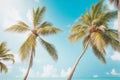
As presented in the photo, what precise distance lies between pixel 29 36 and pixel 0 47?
14.2 m

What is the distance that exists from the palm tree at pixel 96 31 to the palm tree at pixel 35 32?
2051 mm

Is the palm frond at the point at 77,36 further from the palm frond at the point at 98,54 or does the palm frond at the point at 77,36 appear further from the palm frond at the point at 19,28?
the palm frond at the point at 19,28

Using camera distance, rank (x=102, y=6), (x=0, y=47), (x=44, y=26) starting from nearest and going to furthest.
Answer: (x=102, y=6), (x=44, y=26), (x=0, y=47)

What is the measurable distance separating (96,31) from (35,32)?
5.59 metres

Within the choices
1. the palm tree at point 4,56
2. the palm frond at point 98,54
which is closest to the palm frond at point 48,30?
the palm frond at point 98,54

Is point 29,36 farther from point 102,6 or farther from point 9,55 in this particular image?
point 9,55

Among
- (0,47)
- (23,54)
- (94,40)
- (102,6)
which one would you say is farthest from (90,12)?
(0,47)

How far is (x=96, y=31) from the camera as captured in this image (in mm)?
24781

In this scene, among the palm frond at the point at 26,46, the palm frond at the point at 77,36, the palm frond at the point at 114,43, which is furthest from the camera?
the palm frond at the point at 77,36

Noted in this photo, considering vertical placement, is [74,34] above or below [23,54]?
above

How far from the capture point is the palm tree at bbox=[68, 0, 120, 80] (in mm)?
23930

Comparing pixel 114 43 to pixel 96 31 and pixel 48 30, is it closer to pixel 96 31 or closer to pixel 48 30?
pixel 96 31

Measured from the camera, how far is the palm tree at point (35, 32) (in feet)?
82.1

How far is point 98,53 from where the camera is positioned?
26.4 metres
